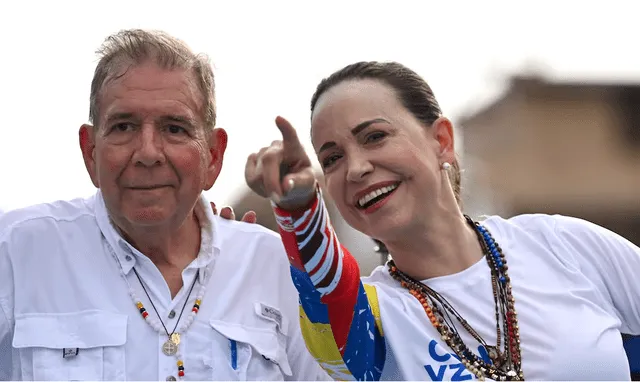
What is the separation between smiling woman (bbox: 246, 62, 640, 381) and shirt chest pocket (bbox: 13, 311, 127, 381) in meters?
0.69

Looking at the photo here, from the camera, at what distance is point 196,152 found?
128 inches


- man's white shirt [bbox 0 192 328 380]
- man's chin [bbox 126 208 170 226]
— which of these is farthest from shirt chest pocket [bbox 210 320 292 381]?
man's chin [bbox 126 208 170 226]

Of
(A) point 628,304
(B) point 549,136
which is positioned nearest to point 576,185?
(B) point 549,136

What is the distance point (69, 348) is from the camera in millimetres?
3150

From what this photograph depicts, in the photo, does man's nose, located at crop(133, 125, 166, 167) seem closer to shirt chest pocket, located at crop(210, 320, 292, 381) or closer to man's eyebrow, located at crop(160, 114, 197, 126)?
man's eyebrow, located at crop(160, 114, 197, 126)

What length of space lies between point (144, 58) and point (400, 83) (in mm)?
971

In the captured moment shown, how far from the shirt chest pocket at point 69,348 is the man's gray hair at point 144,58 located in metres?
0.74

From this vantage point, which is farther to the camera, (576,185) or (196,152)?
(576,185)

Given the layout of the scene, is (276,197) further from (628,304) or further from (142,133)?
(628,304)

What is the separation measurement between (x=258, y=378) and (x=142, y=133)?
3.22 ft

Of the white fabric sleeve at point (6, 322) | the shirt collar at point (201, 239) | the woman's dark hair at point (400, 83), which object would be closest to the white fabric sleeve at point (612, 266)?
the woman's dark hair at point (400, 83)

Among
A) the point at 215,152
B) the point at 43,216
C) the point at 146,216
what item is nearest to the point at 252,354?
the point at 146,216

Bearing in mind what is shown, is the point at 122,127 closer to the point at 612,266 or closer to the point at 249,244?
the point at 249,244

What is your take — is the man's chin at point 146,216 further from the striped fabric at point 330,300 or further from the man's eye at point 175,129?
the striped fabric at point 330,300
